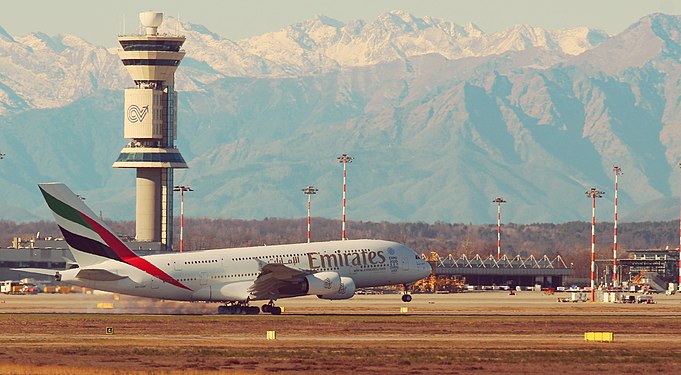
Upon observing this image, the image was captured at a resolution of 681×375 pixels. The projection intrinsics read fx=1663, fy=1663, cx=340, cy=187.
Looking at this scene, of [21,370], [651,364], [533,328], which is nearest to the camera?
[21,370]

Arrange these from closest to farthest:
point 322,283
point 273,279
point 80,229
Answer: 1. point 80,229
2. point 273,279
3. point 322,283

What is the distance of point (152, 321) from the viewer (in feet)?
344

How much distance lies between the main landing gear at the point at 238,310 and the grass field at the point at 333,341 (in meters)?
1.65

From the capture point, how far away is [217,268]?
11544cm

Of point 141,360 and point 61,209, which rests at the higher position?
point 61,209

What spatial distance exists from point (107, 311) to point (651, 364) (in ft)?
179

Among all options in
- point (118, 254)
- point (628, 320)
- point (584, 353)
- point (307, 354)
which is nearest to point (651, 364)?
point (584, 353)

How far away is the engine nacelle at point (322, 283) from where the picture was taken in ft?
376

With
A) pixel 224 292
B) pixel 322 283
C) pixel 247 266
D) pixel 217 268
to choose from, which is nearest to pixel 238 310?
pixel 224 292

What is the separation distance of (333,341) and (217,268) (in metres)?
29.9

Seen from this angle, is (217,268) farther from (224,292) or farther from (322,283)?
(322,283)

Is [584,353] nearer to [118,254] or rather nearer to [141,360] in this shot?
[141,360]

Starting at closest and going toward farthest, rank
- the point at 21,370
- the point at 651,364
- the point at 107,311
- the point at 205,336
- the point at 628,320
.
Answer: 1. the point at 21,370
2. the point at 651,364
3. the point at 205,336
4. the point at 628,320
5. the point at 107,311

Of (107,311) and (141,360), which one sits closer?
(141,360)
